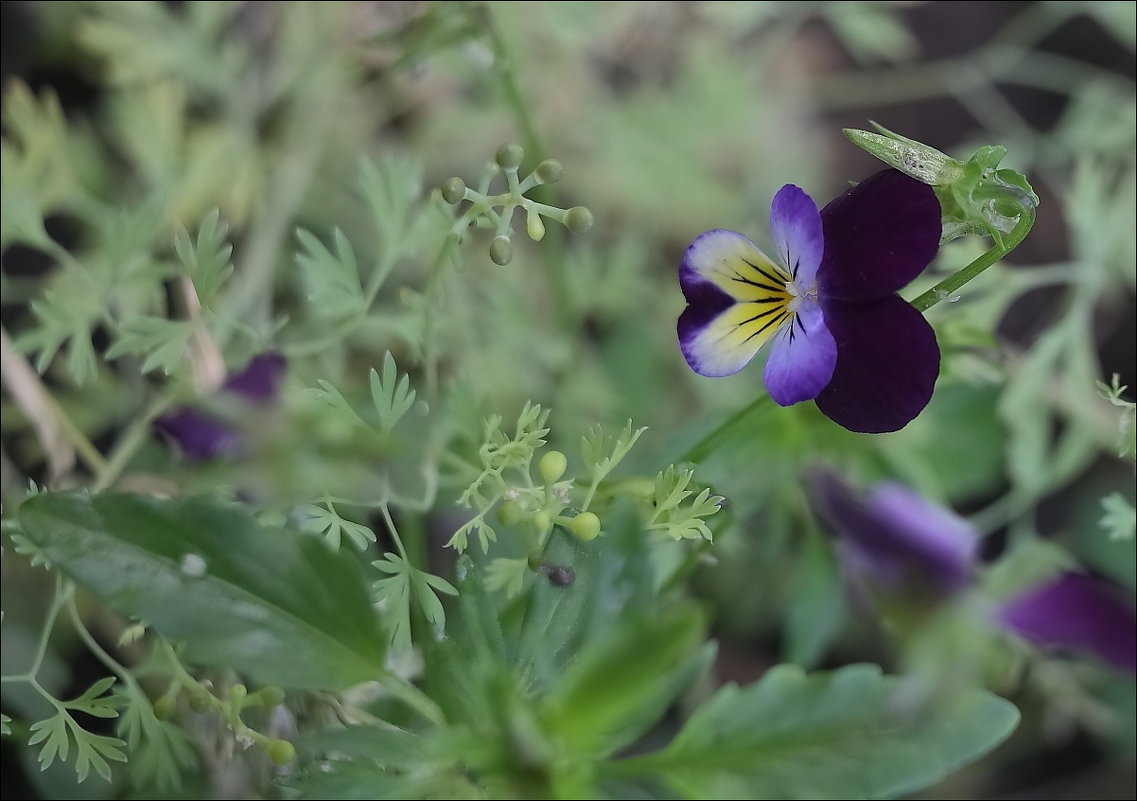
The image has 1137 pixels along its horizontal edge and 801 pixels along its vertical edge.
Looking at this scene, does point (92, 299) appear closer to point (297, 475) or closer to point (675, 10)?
point (297, 475)

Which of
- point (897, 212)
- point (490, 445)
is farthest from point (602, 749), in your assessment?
point (897, 212)

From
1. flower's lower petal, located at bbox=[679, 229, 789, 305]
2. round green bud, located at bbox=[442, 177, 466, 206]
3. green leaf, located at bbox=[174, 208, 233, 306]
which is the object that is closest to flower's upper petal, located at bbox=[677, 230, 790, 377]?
flower's lower petal, located at bbox=[679, 229, 789, 305]

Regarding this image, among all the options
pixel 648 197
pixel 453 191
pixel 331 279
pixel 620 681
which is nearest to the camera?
pixel 620 681

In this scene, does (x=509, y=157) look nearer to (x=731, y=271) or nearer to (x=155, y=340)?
(x=731, y=271)

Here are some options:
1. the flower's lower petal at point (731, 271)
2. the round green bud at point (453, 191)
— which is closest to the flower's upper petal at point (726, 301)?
the flower's lower petal at point (731, 271)

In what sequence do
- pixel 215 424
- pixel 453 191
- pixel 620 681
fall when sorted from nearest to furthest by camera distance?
pixel 620 681
pixel 453 191
pixel 215 424

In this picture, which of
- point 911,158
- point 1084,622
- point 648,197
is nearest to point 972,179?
point 911,158

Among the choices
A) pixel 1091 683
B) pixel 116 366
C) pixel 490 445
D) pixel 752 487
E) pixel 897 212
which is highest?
pixel 897 212

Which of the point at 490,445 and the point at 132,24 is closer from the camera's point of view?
the point at 490,445
